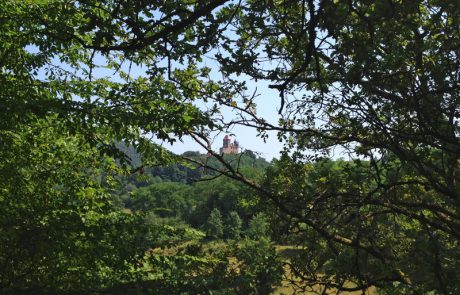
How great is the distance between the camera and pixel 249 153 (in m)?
7.30

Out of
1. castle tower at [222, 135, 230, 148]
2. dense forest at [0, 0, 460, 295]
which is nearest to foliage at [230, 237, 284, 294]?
dense forest at [0, 0, 460, 295]

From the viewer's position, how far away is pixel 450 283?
444 centimetres

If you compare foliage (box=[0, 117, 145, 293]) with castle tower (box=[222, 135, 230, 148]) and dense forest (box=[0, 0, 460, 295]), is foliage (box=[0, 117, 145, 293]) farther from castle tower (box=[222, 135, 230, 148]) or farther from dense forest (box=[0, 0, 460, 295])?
castle tower (box=[222, 135, 230, 148])

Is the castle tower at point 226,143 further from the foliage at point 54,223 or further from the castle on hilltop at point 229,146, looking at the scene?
the foliage at point 54,223

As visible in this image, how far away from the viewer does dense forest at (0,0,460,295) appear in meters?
4.91

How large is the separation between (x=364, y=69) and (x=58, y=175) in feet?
20.4

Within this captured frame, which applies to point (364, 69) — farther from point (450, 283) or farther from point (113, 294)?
point (113, 294)

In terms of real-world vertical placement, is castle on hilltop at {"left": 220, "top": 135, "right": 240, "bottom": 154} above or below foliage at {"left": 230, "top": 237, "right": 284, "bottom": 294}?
above

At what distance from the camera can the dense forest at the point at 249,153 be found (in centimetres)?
491

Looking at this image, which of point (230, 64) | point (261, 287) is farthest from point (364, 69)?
point (261, 287)

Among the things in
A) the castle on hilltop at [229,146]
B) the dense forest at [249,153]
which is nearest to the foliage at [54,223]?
the dense forest at [249,153]

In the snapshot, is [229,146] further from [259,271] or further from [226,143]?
[259,271]

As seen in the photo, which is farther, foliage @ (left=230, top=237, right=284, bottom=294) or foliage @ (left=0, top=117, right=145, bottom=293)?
foliage @ (left=230, top=237, right=284, bottom=294)

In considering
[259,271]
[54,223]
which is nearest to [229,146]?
[259,271]
